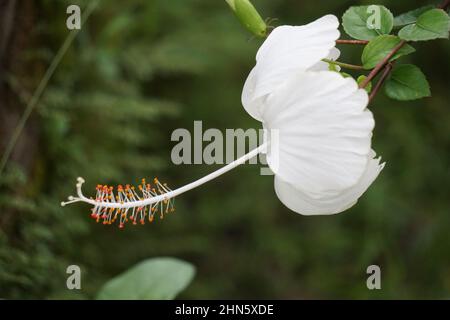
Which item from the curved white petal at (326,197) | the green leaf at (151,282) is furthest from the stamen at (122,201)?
the green leaf at (151,282)

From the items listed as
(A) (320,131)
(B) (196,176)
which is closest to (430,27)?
(A) (320,131)

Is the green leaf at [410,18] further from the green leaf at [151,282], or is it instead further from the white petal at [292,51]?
the green leaf at [151,282]

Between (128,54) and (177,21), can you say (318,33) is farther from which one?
(177,21)

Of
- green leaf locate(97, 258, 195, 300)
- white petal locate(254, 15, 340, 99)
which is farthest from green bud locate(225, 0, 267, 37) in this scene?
green leaf locate(97, 258, 195, 300)

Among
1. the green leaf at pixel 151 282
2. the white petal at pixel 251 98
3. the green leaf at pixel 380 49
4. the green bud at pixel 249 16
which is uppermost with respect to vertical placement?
the green bud at pixel 249 16

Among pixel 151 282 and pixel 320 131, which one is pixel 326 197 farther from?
pixel 151 282
